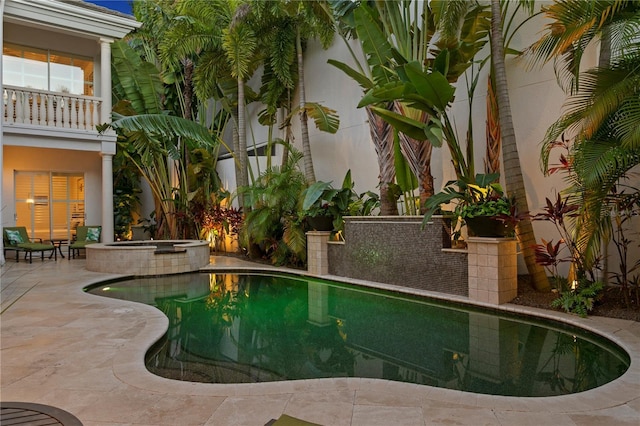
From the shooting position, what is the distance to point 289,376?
14.0 feet

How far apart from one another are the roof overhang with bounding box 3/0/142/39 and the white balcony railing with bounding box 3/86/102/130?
1870 mm

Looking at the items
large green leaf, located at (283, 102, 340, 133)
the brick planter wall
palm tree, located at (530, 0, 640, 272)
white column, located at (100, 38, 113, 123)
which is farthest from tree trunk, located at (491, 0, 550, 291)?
white column, located at (100, 38, 113, 123)

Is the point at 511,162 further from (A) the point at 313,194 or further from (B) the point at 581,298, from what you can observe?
(A) the point at 313,194

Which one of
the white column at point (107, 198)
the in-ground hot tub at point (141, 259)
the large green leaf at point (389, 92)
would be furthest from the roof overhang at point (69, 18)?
the large green leaf at point (389, 92)

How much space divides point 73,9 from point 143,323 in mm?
11022

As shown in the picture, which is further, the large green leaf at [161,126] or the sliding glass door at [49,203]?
the sliding glass door at [49,203]

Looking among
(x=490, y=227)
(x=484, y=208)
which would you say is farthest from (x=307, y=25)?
(x=490, y=227)

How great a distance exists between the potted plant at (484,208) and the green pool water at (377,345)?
4.45ft

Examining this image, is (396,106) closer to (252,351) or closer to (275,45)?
(275,45)

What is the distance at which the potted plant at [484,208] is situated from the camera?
7105mm

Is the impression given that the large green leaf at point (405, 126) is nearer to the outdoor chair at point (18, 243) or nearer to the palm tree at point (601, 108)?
the palm tree at point (601, 108)

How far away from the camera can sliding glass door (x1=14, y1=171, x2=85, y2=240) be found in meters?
14.6

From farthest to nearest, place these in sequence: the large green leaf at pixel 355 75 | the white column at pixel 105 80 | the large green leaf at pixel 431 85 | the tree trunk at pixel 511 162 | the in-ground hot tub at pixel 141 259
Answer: the white column at pixel 105 80 < the in-ground hot tub at pixel 141 259 < the large green leaf at pixel 355 75 < the tree trunk at pixel 511 162 < the large green leaf at pixel 431 85

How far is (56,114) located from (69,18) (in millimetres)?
2785
